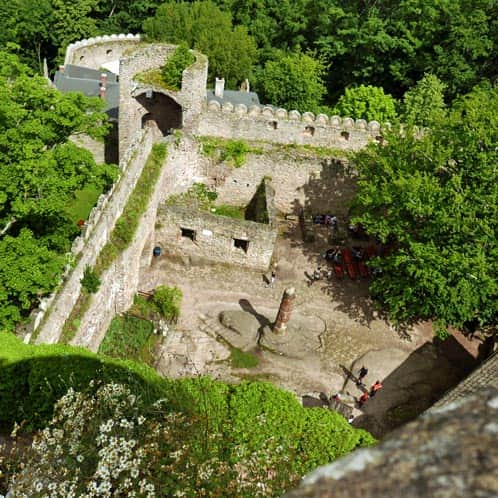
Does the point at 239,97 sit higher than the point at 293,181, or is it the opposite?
the point at 239,97

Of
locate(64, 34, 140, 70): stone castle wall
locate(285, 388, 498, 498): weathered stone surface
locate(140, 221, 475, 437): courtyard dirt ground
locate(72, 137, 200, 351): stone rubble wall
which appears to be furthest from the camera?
locate(64, 34, 140, 70): stone castle wall

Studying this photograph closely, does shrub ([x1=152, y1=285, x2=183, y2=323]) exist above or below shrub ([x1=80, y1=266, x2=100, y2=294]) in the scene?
below

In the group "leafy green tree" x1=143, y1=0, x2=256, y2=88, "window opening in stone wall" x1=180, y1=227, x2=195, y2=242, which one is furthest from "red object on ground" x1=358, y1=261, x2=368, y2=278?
"leafy green tree" x1=143, y1=0, x2=256, y2=88

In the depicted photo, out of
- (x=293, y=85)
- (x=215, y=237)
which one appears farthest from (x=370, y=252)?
(x=293, y=85)

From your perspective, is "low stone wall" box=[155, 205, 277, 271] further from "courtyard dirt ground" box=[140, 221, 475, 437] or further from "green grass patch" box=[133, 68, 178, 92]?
"green grass patch" box=[133, 68, 178, 92]

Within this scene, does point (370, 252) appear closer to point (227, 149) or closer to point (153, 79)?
point (227, 149)

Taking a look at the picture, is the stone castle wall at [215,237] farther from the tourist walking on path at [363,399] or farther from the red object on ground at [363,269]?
the tourist walking on path at [363,399]

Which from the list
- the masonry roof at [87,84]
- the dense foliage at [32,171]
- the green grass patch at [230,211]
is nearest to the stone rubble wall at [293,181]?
the green grass patch at [230,211]
